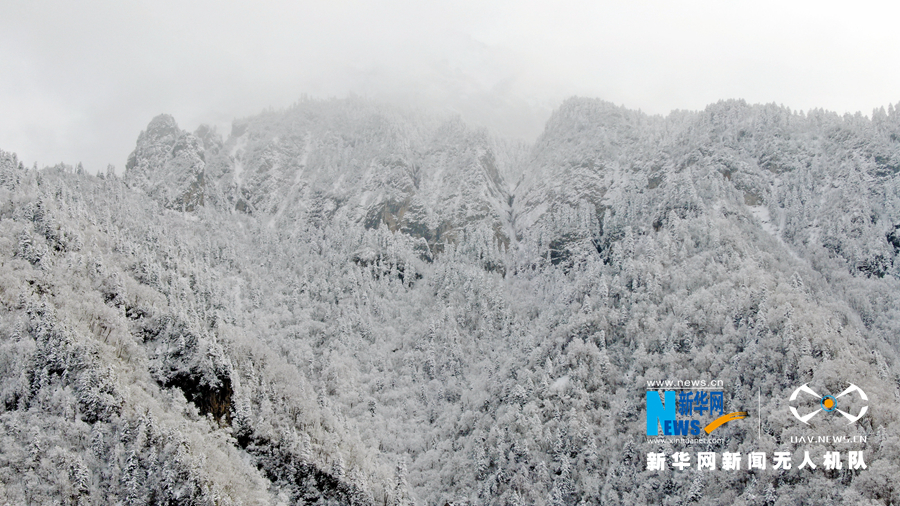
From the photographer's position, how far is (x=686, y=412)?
143 metres

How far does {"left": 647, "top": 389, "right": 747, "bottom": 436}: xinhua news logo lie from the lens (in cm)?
13625

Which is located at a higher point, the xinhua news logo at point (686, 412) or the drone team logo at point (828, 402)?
the drone team logo at point (828, 402)

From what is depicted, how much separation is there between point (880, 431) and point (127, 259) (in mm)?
197835

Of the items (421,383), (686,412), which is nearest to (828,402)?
(686,412)

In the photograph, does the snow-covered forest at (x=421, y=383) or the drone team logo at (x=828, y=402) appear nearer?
the snow-covered forest at (x=421, y=383)

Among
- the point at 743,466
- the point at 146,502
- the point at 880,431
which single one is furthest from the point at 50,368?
the point at 880,431

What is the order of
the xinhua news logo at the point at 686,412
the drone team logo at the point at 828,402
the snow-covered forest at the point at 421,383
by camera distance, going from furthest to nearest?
the xinhua news logo at the point at 686,412 < the drone team logo at the point at 828,402 < the snow-covered forest at the point at 421,383

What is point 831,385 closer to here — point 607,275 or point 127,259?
point 607,275

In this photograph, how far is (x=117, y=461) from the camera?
115 metres

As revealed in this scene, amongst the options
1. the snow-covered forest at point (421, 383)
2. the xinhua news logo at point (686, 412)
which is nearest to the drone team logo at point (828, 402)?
the snow-covered forest at point (421, 383)

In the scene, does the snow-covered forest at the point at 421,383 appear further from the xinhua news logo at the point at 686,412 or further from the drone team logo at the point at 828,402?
the xinhua news logo at the point at 686,412

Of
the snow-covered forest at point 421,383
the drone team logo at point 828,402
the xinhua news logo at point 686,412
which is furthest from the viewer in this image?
the xinhua news logo at point 686,412

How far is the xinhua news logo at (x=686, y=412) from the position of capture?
136250 mm

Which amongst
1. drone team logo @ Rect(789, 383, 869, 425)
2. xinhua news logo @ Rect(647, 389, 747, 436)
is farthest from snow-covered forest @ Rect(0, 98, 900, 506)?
xinhua news logo @ Rect(647, 389, 747, 436)
